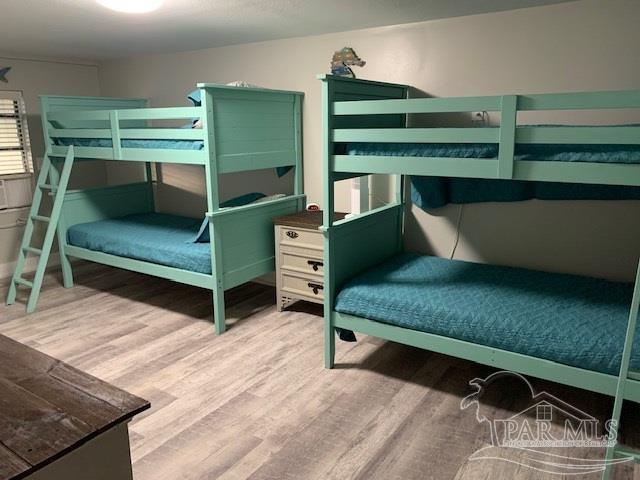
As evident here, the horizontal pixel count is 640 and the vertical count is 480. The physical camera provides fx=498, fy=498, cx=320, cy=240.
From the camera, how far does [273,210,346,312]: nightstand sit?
11.0 ft

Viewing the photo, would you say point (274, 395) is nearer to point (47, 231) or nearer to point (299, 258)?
point (299, 258)

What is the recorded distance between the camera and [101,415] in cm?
109

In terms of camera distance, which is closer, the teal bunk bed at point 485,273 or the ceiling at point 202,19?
the teal bunk bed at point 485,273

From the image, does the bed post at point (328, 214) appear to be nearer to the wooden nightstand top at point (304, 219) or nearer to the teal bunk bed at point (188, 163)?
the wooden nightstand top at point (304, 219)

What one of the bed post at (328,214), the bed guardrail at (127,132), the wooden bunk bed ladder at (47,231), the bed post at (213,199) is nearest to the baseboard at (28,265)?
the wooden bunk bed ladder at (47,231)

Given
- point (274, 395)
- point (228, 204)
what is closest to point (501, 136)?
point (274, 395)

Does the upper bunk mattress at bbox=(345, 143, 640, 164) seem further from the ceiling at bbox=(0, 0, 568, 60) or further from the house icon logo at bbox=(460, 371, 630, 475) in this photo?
the house icon logo at bbox=(460, 371, 630, 475)

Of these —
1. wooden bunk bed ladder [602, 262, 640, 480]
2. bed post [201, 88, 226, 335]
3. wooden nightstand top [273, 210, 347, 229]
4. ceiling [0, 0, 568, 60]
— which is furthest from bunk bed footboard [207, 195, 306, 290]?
wooden bunk bed ladder [602, 262, 640, 480]

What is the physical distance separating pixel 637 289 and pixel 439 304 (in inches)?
34.2

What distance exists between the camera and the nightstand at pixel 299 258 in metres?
3.36

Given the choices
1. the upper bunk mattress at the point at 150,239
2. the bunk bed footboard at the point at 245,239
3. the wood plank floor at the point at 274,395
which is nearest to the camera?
the wood plank floor at the point at 274,395

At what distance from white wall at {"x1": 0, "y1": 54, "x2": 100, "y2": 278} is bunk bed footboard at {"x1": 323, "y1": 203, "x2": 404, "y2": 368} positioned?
3.34 m

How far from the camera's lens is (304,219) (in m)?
3.51

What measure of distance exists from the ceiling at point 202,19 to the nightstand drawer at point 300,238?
133 cm
